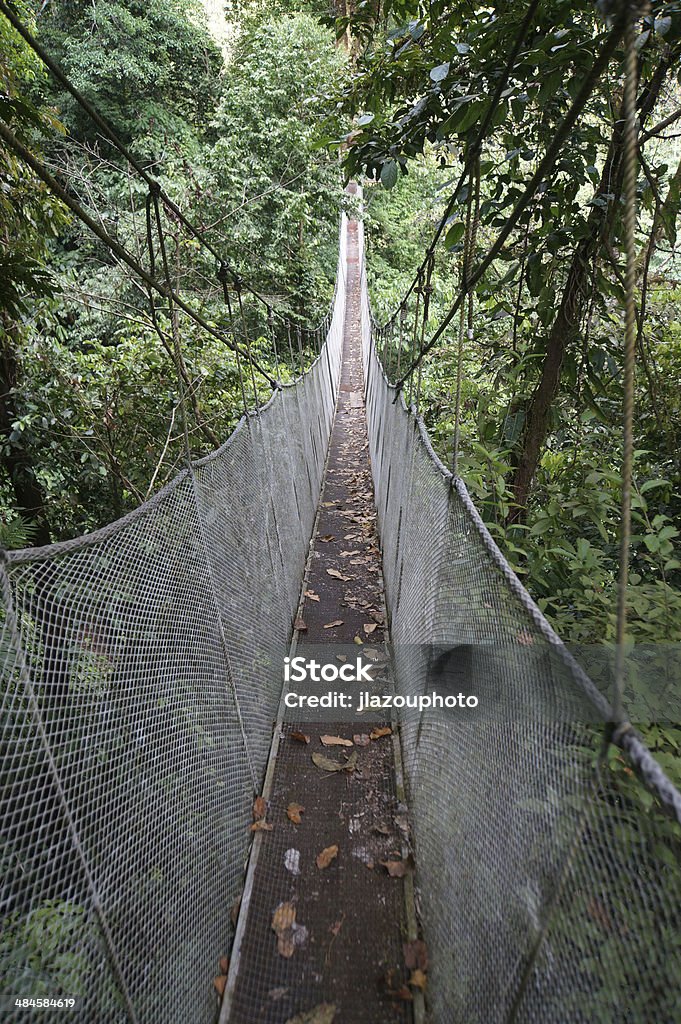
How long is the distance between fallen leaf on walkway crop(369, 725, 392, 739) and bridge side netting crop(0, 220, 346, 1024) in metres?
0.55

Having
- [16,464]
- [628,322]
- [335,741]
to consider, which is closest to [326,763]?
[335,741]

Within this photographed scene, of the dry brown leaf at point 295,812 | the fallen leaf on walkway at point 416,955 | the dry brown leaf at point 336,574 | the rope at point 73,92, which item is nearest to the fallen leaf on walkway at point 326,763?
the dry brown leaf at point 295,812

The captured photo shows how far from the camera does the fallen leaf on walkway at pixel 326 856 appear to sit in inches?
72.5

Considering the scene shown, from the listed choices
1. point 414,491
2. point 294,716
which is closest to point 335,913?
point 294,716

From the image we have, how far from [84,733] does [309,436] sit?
363 cm

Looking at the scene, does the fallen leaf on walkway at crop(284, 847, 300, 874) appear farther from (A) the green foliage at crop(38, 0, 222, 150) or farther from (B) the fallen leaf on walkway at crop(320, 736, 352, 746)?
(A) the green foliage at crop(38, 0, 222, 150)

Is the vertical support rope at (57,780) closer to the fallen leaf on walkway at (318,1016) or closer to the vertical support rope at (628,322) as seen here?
the fallen leaf on walkway at (318,1016)

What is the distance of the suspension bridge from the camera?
793mm

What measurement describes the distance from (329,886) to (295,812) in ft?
0.97

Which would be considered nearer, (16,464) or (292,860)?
(292,860)

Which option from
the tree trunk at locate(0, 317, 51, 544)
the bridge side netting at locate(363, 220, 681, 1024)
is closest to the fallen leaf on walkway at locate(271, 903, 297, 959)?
the bridge side netting at locate(363, 220, 681, 1024)

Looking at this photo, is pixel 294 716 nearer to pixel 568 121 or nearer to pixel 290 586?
pixel 290 586

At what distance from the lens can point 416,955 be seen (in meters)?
1.56

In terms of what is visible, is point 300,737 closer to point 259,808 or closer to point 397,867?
point 259,808
